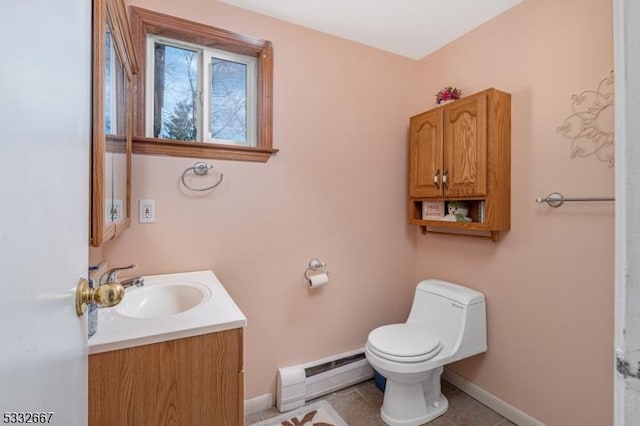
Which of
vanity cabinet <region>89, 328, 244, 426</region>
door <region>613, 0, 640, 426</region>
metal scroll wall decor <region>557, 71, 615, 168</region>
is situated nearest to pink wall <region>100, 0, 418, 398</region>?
vanity cabinet <region>89, 328, 244, 426</region>

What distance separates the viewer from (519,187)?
66.2 inches

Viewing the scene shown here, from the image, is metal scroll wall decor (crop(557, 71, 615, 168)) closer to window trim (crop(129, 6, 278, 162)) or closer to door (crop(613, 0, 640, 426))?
door (crop(613, 0, 640, 426))

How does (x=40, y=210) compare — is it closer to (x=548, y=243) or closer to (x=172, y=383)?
(x=172, y=383)

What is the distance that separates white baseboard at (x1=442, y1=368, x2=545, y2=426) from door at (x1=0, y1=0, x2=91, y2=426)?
203cm

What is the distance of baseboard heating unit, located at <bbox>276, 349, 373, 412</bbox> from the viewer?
1788mm

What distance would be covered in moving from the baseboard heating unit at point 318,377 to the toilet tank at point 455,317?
49 cm

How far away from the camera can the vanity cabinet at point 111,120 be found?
849 mm

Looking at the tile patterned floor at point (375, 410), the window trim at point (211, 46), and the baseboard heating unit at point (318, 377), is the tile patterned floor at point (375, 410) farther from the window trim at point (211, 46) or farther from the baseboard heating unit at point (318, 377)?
the window trim at point (211, 46)

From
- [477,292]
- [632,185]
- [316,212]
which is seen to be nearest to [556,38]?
[477,292]

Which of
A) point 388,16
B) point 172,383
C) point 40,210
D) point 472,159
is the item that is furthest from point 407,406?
point 388,16

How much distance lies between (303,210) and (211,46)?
1109 mm

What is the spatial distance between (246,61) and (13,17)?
5.63 feet

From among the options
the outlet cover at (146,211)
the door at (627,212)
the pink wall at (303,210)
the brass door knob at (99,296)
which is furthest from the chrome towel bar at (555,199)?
the outlet cover at (146,211)

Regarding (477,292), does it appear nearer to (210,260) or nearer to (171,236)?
(210,260)
